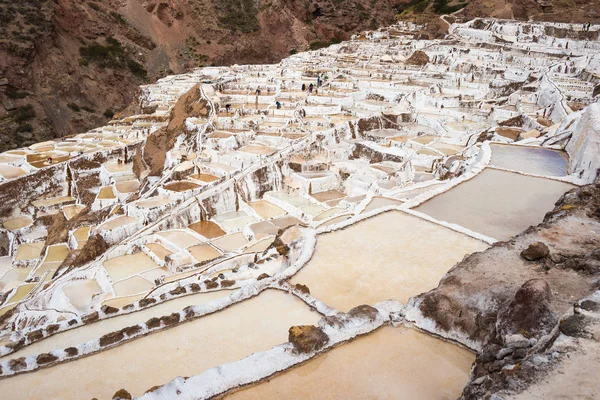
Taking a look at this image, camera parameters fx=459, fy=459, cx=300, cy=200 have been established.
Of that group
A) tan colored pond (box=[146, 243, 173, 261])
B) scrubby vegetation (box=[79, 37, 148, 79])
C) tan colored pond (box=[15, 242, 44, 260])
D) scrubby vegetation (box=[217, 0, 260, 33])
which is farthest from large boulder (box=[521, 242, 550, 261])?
scrubby vegetation (box=[217, 0, 260, 33])

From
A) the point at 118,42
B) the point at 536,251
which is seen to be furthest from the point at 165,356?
the point at 118,42

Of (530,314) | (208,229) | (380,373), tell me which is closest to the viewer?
(530,314)

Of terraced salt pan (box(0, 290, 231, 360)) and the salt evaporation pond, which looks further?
the salt evaporation pond

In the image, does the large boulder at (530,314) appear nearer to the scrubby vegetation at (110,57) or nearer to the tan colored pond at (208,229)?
the tan colored pond at (208,229)

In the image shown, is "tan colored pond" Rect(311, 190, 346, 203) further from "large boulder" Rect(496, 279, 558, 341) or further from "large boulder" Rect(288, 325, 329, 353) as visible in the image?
"large boulder" Rect(496, 279, 558, 341)

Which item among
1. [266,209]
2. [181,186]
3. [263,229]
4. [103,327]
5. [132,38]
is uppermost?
[132,38]

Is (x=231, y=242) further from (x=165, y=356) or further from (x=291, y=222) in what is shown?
(x=165, y=356)

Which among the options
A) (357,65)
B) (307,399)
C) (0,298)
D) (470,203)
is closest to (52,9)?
(357,65)
